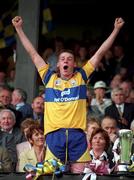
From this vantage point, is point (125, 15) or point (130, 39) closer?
point (130, 39)

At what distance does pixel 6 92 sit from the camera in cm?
1593

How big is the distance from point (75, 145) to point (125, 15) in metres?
11.3

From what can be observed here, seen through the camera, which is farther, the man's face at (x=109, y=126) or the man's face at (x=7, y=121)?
the man's face at (x=109, y=126)

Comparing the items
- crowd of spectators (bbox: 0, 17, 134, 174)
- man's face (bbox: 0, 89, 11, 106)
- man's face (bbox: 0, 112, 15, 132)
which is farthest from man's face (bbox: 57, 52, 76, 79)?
man's face (bbox: 0, 89, 11, 106)

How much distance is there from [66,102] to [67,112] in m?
0.12

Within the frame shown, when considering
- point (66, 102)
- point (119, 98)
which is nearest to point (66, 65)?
point (66, 102)

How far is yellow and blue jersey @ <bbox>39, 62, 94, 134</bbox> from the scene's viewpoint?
1194 centimetres

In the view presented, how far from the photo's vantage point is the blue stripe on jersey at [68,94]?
11977mm

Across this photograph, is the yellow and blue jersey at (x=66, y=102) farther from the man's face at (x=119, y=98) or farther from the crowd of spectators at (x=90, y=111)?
the man's face at (x=119, y=98)

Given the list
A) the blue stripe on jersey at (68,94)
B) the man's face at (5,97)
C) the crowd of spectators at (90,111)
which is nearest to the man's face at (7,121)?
the crowd of spectators at (90,111)

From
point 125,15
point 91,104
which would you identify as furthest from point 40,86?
point 125,15

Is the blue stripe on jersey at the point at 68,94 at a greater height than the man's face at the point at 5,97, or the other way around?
the man's face at the point at 5,97

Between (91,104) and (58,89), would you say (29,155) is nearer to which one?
(58,89)

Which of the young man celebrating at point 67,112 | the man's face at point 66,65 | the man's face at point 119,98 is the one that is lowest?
the young man celebrating at point 67,112
